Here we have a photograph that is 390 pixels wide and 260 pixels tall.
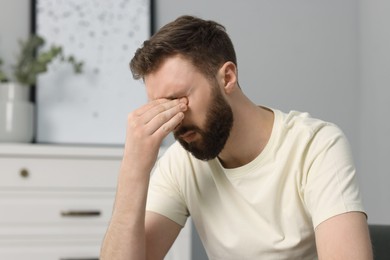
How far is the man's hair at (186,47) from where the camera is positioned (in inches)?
55.0

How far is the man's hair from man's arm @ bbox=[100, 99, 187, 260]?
0.09 meters

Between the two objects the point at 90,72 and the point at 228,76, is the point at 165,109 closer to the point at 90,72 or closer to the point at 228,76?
the point at 228,76

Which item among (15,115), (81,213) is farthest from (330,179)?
(15,115)

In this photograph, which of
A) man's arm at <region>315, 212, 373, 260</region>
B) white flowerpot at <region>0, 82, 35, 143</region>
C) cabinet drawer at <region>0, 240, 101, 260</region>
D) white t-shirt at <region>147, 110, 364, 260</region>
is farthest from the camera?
white flowerpot at <region>0, 82, 35, 143</region>

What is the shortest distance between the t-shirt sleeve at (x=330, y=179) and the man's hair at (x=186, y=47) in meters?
0.29

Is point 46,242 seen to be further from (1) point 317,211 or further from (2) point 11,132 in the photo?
(1) point 317,211

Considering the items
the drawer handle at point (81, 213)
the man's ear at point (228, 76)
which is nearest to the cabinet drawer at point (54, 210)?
the drawer handle at point (81, 213)

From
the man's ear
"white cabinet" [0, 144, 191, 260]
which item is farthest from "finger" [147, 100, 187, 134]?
"white cabinet" [0, 144, 191, 260]

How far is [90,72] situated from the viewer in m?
2.81

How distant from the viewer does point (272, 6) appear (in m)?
3.11

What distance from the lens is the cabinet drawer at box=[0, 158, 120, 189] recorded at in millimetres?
2320

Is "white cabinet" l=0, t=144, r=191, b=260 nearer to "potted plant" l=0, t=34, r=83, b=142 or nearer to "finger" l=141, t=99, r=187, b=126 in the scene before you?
"potted plant" l=0, t=34, r=83, b=142

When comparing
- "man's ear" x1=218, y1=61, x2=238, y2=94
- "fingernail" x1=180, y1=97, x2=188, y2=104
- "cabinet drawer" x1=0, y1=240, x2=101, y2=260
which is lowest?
"cabinet drawer" x1=0, y1=240, x2=101, y2=260

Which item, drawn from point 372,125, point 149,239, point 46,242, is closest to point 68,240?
point 46,242
